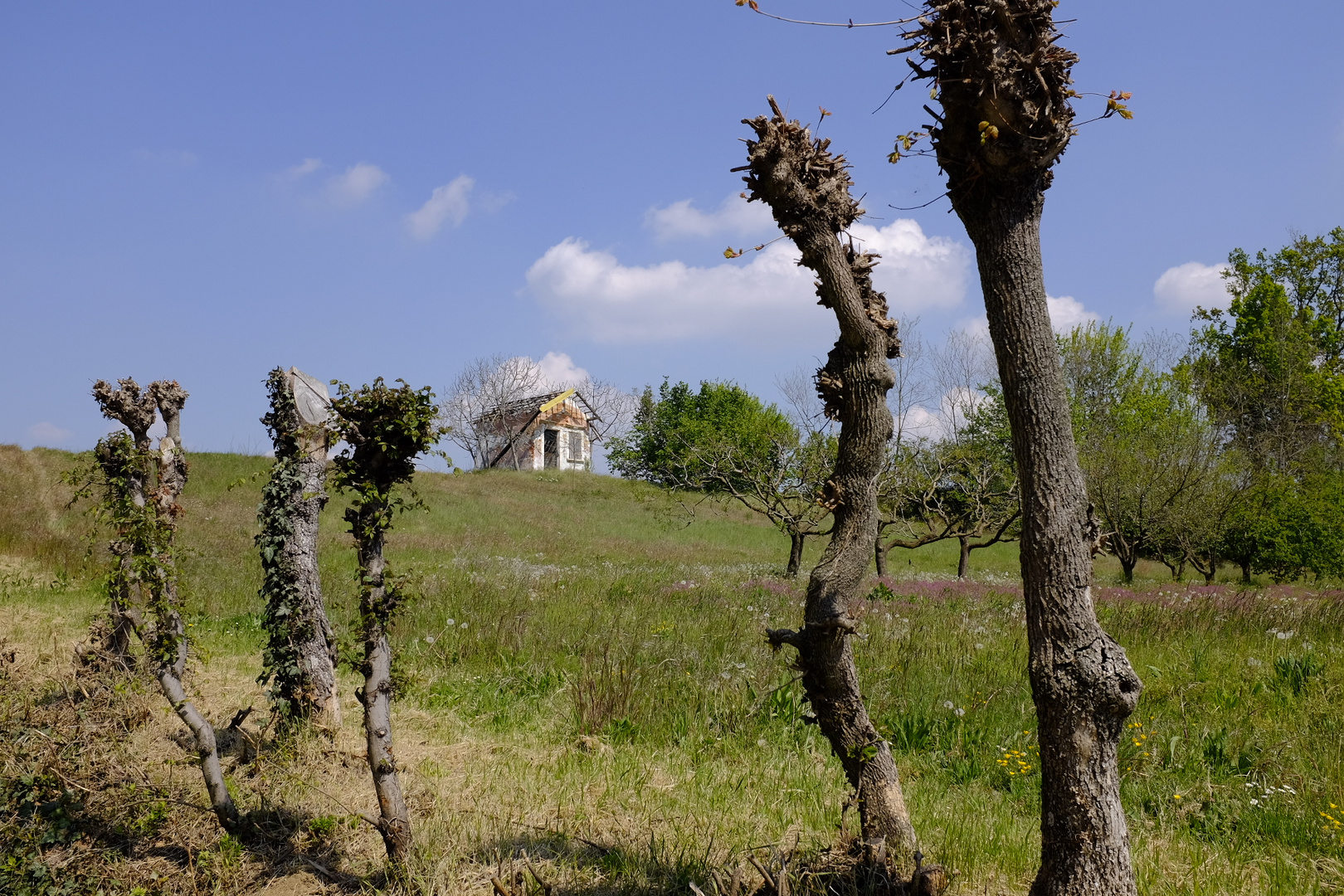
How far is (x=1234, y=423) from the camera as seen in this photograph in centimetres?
3209

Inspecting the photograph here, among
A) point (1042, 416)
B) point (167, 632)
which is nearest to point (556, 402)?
point (167, 632)

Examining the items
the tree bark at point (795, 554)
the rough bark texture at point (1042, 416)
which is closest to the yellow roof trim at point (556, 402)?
the tree bark at point (795, 554)

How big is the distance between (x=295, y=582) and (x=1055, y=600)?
608cm

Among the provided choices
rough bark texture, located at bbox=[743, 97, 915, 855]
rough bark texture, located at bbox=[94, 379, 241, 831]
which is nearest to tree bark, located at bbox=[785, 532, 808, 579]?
rough bark texture, located at bbox=[94, 379, 241, 831]

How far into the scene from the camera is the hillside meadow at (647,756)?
4.27 meters

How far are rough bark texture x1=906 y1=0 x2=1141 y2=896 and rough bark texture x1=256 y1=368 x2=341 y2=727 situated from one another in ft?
18.1

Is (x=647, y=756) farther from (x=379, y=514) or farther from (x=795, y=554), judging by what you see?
(x=795, y=554)

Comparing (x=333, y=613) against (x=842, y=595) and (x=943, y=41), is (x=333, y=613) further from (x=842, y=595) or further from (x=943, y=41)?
(x=943, y=41)

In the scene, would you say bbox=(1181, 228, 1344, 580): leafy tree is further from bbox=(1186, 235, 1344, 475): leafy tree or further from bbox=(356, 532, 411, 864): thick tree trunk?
bbox=(356, 532, 411, 864): thick tree trunk

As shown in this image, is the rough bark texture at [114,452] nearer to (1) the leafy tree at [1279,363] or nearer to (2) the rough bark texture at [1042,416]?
(2) the rough bark texture at [1042,416]

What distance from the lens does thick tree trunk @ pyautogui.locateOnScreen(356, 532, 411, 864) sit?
4.12 meters

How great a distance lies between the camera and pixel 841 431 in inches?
137

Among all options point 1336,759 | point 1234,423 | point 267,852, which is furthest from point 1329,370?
point 267,852

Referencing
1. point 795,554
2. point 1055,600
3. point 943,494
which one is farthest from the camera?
point 943,494
